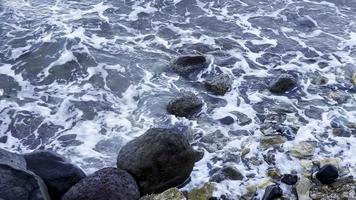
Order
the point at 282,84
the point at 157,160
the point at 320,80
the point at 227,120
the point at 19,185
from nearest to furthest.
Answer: the point at 19,185, the point at 157,160, the point at 227,120, the point at 282,84, the point at 320,80

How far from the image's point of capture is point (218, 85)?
9.81 m

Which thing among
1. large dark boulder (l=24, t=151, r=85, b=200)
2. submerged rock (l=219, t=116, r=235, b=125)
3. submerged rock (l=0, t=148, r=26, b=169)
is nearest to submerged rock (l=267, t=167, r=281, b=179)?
submerged rock (l=219, t=116, r=235, b=125)

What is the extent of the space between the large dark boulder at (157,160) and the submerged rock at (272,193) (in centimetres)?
126

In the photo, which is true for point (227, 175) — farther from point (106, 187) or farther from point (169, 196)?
point (106, 187)

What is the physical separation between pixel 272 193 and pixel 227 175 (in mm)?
852

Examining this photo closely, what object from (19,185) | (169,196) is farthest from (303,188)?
(19,185)

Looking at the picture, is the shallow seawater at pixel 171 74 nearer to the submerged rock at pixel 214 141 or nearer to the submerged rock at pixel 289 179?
the submerged rock at pixel 214 141

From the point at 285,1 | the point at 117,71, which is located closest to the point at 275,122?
the point at 117,71

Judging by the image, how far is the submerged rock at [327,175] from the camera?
7.20 m

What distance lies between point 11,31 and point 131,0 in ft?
11.5

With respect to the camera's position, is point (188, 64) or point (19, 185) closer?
point (19, 185)

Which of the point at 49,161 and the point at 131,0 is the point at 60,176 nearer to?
the point at 49,161

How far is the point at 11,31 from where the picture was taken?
11891 millimetres

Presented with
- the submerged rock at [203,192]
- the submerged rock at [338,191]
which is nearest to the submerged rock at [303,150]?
the submerged rock at [338,191]
